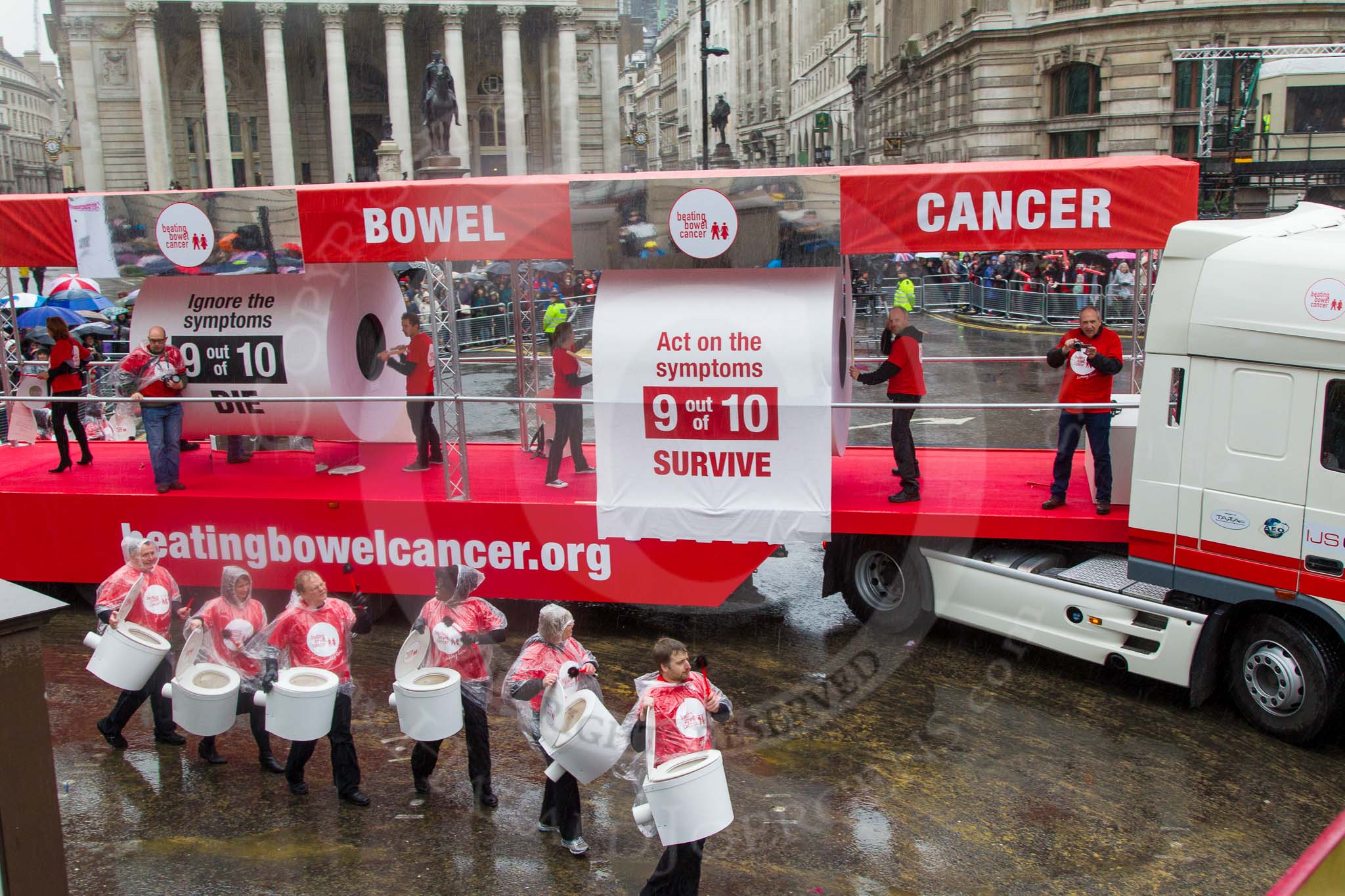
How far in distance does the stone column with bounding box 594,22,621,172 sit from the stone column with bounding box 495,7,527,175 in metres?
7.47

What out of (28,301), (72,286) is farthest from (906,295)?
(28,301)

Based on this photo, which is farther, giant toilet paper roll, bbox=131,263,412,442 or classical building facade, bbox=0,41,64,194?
classical building facade, bbox=0,41,64,194

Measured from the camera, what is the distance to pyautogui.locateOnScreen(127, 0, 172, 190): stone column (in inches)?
2844

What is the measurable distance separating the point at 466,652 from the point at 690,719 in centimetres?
190

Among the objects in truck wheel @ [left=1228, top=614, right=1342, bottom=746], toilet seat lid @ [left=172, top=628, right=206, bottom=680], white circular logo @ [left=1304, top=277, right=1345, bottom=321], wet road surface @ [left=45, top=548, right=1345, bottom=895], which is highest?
white circular logo @ [left=1304, top=277, right=1345, bottom=321]

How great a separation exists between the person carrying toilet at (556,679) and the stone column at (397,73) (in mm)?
73214

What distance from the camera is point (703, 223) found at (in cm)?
914

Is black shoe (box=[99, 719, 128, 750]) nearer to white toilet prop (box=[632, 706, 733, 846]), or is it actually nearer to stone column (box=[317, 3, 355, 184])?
white toilet prop (box=[632, 706, 733, 846])

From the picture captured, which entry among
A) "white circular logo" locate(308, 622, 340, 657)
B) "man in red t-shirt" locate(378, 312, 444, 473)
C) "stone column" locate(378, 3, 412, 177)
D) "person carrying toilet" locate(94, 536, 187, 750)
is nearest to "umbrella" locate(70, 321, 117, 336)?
"man in red t-shirt" locate(378, 312, 444, 473)

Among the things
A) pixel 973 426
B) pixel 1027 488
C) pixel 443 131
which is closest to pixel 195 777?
pixel 1027 488

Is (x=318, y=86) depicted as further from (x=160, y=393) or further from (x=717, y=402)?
(x=717, y=402)

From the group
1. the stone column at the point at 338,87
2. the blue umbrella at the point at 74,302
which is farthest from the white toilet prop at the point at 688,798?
the stone column at the point at 338,87

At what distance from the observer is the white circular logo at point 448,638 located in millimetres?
7125

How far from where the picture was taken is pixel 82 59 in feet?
247
